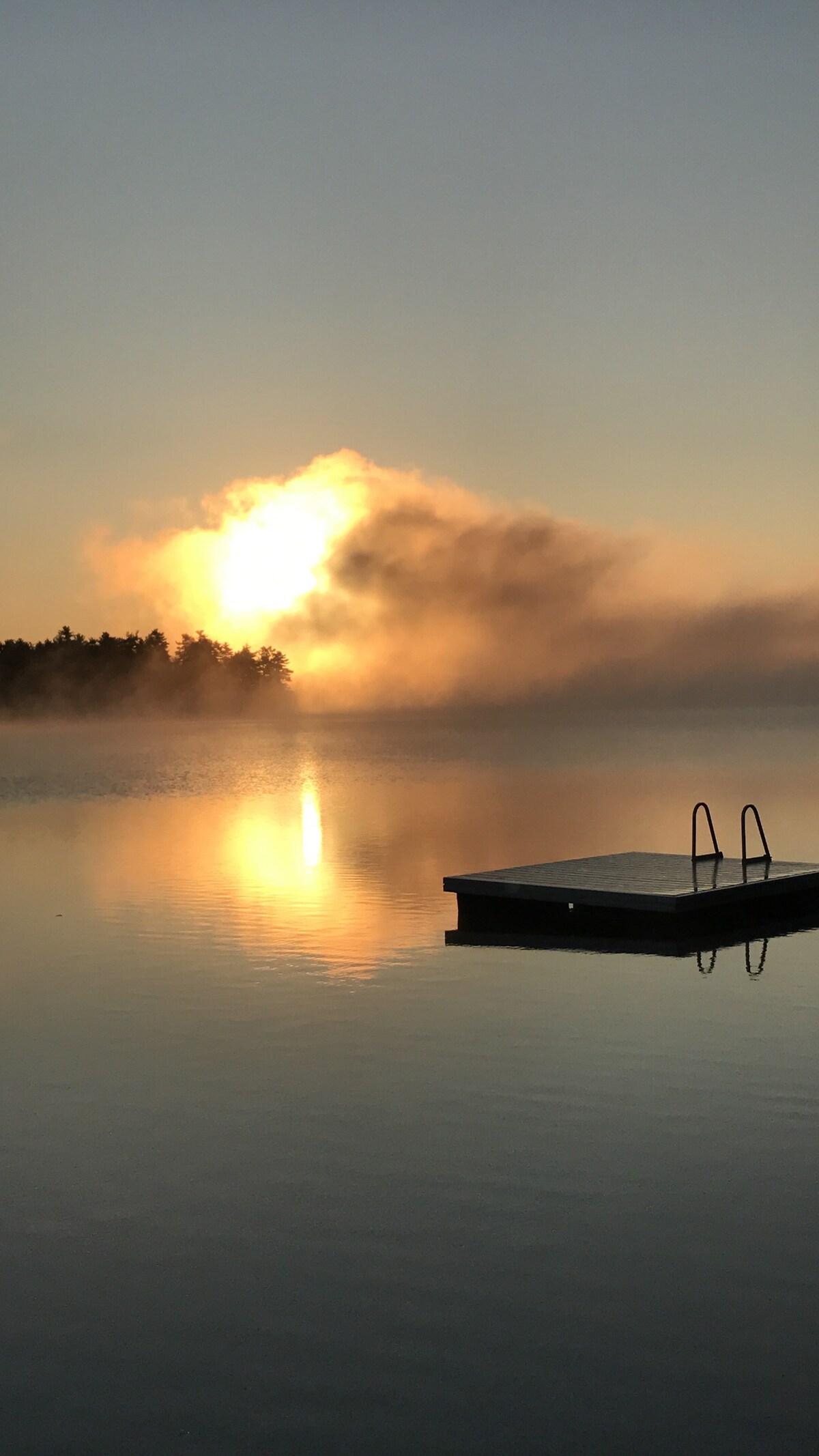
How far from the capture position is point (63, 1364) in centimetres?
622

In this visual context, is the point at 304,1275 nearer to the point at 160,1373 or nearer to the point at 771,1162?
the point at 160,1373

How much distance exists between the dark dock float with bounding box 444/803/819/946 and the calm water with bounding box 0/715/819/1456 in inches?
29.1

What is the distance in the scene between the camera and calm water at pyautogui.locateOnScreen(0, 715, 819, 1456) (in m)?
5.86

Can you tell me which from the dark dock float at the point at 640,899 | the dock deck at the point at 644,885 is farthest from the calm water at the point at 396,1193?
the dock deck at the point at 644,885

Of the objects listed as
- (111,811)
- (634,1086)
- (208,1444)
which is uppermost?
(111,811)

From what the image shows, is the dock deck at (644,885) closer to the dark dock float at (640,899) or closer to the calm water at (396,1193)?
the dark dock float at (640,899)

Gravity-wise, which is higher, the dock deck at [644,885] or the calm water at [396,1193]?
the dock deck at [644,885]

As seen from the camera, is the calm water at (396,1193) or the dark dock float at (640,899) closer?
the calm water at (396,1193)

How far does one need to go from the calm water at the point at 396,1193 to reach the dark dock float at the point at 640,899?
740 mm

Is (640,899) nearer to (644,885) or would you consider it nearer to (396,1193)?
(644,885)

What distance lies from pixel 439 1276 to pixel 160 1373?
1.52 metres

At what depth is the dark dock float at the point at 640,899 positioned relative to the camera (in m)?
18.5

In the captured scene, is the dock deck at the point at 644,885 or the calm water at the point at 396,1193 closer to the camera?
the calm water at the point at 396,1193

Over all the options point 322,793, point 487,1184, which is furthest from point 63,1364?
point 322,793
